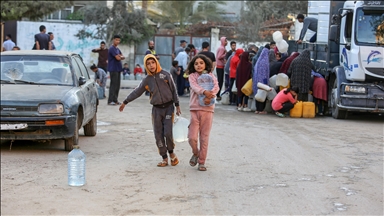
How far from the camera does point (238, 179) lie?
830cm

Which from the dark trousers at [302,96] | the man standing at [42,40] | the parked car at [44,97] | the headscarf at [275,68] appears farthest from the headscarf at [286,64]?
the man standing at [42,40]

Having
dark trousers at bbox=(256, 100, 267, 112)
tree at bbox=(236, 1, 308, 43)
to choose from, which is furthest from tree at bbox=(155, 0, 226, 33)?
dark trousers at bbox=(256, 100, 267, 112)

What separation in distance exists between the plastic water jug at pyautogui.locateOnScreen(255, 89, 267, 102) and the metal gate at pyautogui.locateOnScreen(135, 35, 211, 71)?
18.5 metres

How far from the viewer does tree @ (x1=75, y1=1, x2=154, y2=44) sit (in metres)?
34.3

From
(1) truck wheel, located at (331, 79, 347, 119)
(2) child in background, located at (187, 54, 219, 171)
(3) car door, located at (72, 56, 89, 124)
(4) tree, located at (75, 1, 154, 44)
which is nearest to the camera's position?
(2) child in background, located at (187, 54, 219, 171)

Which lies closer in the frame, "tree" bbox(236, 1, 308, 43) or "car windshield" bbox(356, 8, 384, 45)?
"car windshield" bbox(356, 8, 384, 45)

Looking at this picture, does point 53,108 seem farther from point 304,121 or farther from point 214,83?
point 304,121

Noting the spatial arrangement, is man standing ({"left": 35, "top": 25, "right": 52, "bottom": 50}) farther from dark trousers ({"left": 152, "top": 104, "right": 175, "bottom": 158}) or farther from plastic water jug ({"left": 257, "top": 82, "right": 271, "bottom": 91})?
dark trousers ({"left": 152, "top": 104, "right": 175, "bottom": 158})

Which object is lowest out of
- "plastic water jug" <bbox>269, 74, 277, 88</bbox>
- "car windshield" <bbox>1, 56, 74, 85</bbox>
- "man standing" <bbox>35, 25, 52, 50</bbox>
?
"plastic water jug" <bbox>269, 74, 277, 88</bbox>

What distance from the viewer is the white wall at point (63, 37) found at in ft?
114

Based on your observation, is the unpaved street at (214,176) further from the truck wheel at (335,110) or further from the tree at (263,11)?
the tree at (263,11)

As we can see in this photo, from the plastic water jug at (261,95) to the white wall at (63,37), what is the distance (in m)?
19.5

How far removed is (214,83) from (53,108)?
2527 mm

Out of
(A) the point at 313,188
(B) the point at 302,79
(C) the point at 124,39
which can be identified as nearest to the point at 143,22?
(C) the point at 124,39
